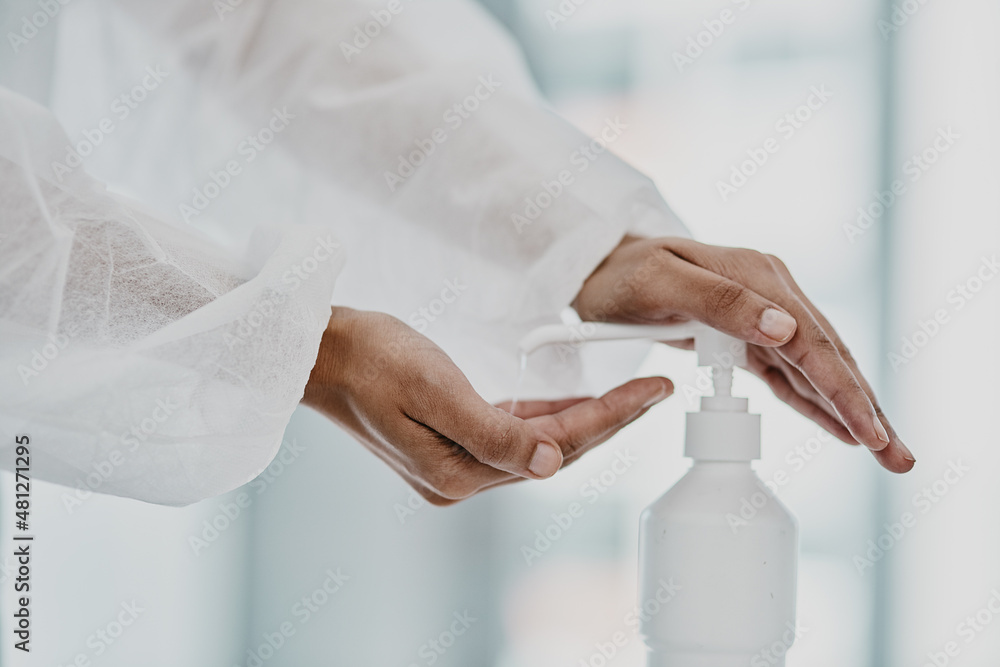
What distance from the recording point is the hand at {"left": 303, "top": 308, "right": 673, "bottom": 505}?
36 cm

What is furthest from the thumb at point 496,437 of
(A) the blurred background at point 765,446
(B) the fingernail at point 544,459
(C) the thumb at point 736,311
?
(A) the blurred background at point 765,446

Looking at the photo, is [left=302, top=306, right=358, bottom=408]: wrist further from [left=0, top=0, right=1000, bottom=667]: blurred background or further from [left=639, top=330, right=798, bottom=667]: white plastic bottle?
[left=0, top=0, right=1000, bottom=667]: blurred background

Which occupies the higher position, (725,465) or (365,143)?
(365,143)

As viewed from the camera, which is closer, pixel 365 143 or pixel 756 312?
pixel 756 312

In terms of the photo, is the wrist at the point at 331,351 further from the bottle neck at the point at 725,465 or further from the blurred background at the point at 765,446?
the blurred background at the point at 765,446

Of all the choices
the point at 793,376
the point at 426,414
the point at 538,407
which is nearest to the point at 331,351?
the point at 426,414

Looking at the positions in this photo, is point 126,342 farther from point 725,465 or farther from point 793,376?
point 793,376

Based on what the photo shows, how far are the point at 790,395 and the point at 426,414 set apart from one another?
0.81 ft

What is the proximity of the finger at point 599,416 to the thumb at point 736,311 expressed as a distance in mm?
47

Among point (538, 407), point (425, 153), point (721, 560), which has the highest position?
point (425, 153)

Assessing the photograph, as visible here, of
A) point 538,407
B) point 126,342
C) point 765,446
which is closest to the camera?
point 126,342

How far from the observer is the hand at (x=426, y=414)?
0.36 metres

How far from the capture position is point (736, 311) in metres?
0.39

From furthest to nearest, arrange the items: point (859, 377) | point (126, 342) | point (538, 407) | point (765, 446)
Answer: point (765, 446) → point (538, 407) → point (859, 377) → point (126, 342)
